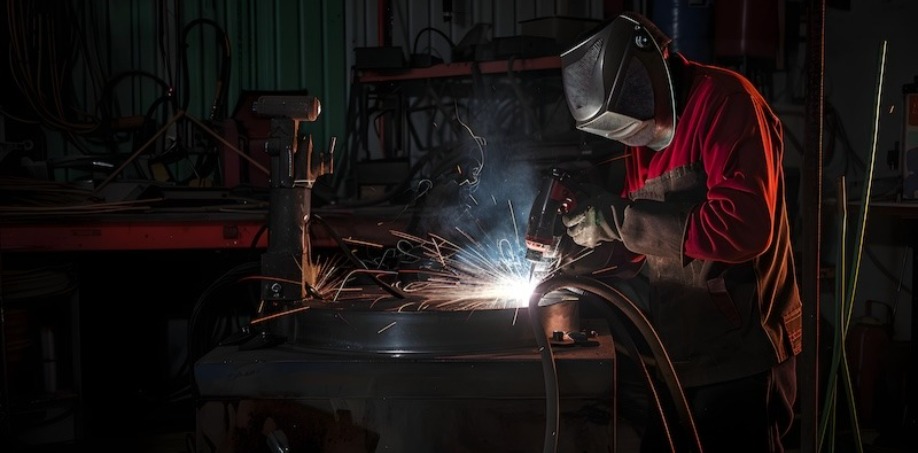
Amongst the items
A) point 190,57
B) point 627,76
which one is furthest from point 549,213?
point 190,57

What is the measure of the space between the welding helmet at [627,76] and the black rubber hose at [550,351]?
1.83ft

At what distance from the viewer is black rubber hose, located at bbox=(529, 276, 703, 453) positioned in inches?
52.9

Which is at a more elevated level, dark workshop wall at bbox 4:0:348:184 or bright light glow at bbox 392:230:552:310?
dark workshop wall at bbox 4:0:348:184

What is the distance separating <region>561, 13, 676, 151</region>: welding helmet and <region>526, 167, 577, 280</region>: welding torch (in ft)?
0.65

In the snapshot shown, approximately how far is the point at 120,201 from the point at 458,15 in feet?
7.60

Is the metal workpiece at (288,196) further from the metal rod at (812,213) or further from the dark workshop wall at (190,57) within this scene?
the dark workshop wall at (190,57)

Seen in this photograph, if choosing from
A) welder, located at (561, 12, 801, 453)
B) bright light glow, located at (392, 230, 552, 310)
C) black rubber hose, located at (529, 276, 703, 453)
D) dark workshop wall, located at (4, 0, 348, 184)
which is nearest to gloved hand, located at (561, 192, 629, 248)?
welder, located at (561, 12, 801, 453)

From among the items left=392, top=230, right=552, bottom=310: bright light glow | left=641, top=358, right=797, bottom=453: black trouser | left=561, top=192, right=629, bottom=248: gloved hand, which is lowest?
left=641, top=358, right=797, bottom=453: black trouser

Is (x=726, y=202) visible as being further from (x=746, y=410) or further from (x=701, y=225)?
(x=746, y=410)

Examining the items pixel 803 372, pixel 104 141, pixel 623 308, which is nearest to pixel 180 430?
pixel 104 141

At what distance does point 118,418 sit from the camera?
4.23 meters

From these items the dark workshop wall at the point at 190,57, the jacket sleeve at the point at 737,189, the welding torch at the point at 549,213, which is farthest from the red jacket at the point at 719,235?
the dark workshop wall at the point at 190,57

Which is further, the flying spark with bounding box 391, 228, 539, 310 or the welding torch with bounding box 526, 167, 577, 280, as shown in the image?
the welding torch with bounding box 526, 167, 577, 280

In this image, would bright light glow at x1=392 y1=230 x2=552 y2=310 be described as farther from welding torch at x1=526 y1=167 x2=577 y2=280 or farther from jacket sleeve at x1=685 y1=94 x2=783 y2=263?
jacket sleeve at x1=685 y1=94 x2=783 y2=263
